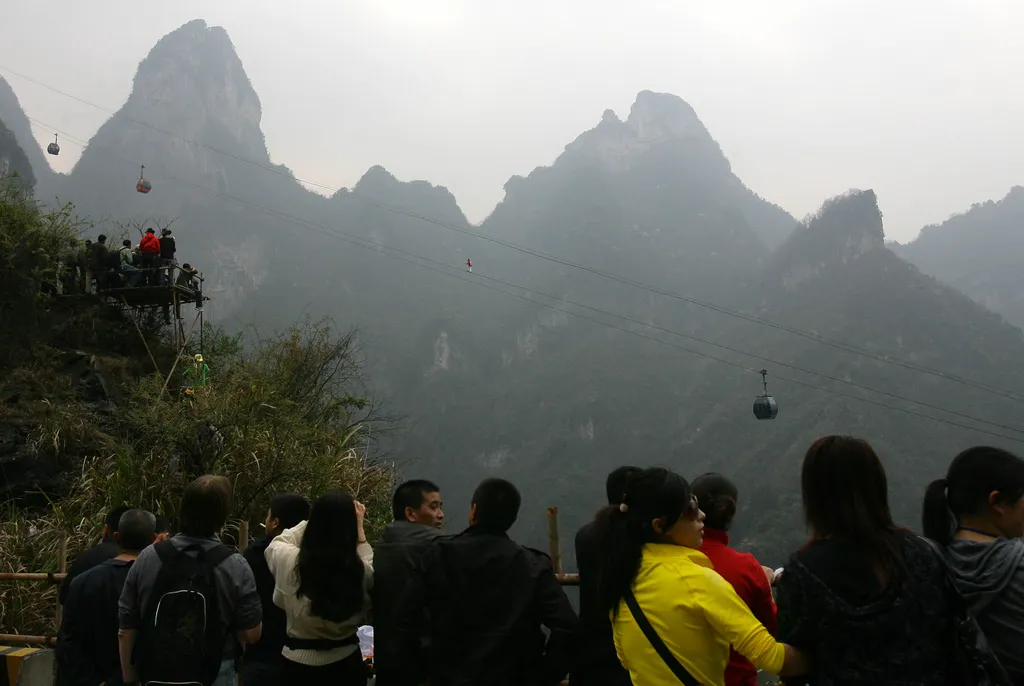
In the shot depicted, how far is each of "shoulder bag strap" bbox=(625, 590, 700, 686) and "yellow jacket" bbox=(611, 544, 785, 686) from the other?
0.01m

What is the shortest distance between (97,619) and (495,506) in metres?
2.06

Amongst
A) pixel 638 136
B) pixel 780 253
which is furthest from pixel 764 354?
pixel 638 136

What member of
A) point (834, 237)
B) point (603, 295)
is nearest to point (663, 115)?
point (603, 295)

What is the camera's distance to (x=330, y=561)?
2.68 m

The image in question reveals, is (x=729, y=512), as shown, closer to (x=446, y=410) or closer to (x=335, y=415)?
(x=335, y=415)

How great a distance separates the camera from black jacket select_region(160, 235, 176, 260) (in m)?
12.1

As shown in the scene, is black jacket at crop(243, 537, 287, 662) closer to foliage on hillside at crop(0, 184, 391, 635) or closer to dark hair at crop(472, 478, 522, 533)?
dark hair at crop(472, 478, 522, 533)

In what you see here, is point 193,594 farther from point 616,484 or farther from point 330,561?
point 616,484

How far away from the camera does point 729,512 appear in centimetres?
250

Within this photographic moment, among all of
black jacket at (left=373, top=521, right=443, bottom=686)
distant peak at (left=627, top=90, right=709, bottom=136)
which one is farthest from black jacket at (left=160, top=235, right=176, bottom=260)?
distant peak at (left=627, top=90, right=709, bottom=136)

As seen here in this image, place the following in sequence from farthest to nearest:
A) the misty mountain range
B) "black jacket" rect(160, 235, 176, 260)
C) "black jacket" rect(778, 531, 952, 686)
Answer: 1. the misty mountain range
2. "black jacket" rect(160, 235, 176, 260)
3. "black jacket" rect(778, 531, 952, 686)

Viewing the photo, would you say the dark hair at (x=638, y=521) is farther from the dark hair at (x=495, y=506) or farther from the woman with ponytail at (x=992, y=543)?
the woman with ponytail at (x=992, y=543)

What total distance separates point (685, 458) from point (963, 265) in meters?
61.1

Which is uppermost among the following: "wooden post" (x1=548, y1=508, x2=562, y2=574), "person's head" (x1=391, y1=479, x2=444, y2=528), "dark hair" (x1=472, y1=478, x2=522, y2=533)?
"dark hair" (x1=472, y1=478, x2=522, y2=533)
